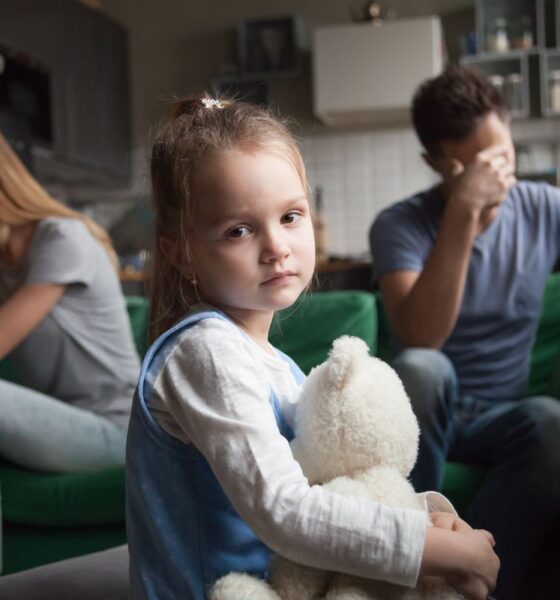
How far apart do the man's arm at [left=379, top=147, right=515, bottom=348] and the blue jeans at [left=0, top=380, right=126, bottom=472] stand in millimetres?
669

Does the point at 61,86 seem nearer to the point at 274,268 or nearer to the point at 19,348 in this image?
the point at 19,348

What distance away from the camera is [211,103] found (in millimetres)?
894

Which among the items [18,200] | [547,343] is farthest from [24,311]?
[547,343]

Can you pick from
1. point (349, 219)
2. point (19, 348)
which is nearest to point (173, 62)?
point (349, 219)

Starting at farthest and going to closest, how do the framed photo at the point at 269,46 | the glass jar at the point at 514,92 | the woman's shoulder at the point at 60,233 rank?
1. the framed photo at the point at 269,46
2. the glass jar at the point at 514,92
3. the woman's shoulder at the point at 60,233

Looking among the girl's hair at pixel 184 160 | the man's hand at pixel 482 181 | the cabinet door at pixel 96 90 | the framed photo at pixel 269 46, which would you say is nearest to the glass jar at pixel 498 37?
the framed photo at pixel 269 46

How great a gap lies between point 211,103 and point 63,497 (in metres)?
1.10

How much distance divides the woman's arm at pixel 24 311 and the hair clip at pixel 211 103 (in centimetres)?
103

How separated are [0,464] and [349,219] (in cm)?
385

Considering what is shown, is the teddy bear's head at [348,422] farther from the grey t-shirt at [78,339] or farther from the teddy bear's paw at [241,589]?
the grey t-shirt at [78,339]

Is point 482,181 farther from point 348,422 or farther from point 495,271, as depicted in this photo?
point 348,422

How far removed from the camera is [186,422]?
0.72m

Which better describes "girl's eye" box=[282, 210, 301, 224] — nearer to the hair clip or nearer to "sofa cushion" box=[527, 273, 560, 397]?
the hair clip

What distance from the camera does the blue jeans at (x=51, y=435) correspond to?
168 cm
